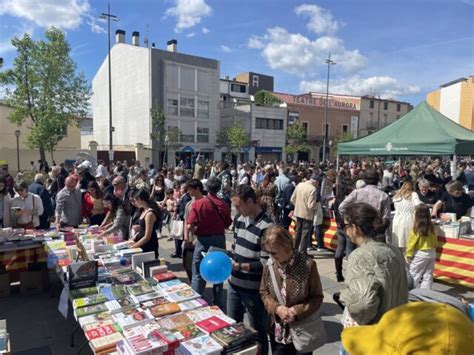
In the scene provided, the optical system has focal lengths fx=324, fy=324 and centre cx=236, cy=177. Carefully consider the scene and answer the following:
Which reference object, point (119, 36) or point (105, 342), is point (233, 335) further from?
point (119, 36)

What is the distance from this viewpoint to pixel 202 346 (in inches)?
89.0

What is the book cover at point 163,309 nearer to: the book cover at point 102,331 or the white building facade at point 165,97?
the book cover at point 102,331

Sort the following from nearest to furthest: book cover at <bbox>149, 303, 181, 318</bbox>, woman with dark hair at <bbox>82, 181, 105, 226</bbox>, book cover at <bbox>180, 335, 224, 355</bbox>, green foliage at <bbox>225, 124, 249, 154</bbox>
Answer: book cover at <bbox>180, 335, 224, 355</bbox>
book cover at <bbox>149, 303, 181, 318</bbox>
woman with dark hair at <bbox>82, 181, 105, 226</bbox>
green foliage at <bbox>225, 124, 249, 154</bbox>

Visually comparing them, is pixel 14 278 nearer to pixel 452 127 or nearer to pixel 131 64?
pixel 452 127

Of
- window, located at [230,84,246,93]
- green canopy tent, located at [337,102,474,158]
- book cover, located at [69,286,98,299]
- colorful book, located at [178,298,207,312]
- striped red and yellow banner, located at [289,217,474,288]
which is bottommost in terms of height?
striped red and yellow banner, located at [289,217,474,288]

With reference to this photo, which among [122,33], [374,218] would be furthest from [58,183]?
[122,33]

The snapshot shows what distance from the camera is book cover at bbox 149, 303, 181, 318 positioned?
8.93ft

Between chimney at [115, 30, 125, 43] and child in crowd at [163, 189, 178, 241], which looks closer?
child in crowd at [163, 189, 178, 241]

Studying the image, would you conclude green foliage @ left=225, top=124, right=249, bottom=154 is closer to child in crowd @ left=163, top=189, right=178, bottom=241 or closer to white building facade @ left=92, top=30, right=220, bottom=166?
white building facade @ left=92, top=30, right=220, bottom=166

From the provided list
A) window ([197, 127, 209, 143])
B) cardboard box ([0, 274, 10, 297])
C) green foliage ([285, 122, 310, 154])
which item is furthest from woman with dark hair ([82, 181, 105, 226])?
green foliage ([285, 122, 310, 154])

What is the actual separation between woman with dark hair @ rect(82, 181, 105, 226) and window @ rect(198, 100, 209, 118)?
1100 inches

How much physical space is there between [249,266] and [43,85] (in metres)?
25.2

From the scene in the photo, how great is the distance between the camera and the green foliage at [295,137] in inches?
1473

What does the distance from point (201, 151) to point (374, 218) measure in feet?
105
